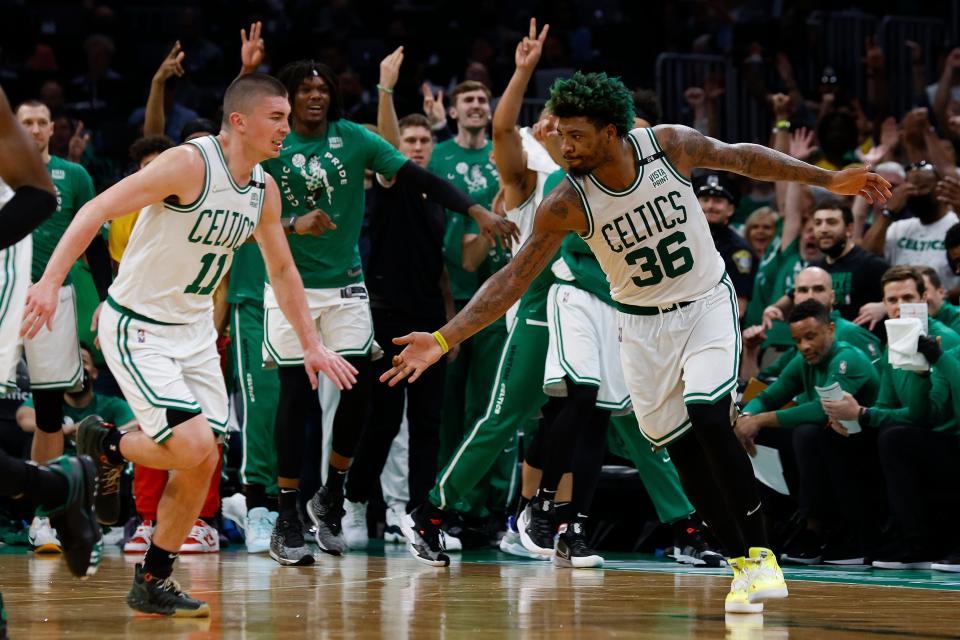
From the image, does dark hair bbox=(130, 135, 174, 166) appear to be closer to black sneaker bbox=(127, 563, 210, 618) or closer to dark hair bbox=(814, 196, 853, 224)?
black sneaker bbox=(127, 563, 210, 618)

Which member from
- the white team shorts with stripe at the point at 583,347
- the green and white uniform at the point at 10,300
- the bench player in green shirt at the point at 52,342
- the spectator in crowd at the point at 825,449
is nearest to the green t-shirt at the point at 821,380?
the spectator in crowd at the point at 825,449

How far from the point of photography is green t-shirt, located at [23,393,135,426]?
8.54 meters

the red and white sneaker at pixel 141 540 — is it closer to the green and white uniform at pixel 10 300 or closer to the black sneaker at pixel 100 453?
the black sneaker at pixel 100 453

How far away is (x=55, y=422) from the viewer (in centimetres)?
752

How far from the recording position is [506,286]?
499 centimetres

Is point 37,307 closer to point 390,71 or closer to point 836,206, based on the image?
point 390,71

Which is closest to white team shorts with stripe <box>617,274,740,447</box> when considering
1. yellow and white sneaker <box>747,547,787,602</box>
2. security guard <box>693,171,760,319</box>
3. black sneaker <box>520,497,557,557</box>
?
yellow and white sneaker <box>747,547,787,602</box>

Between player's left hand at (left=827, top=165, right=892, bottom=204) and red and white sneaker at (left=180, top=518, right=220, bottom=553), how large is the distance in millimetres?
4171

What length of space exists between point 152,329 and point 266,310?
2025mm

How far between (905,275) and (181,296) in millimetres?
3946

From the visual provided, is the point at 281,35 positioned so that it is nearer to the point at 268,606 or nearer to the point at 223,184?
the point at 223,184

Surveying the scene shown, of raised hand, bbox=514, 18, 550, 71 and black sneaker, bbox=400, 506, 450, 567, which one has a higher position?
raised hand, bbox=514, 18, 550, 71

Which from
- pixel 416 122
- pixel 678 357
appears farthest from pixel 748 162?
pixel 416 122

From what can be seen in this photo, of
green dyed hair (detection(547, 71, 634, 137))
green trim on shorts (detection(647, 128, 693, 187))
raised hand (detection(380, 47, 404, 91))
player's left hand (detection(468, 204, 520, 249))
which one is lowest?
player's left hand (detection(468, 204, 520, 249))
